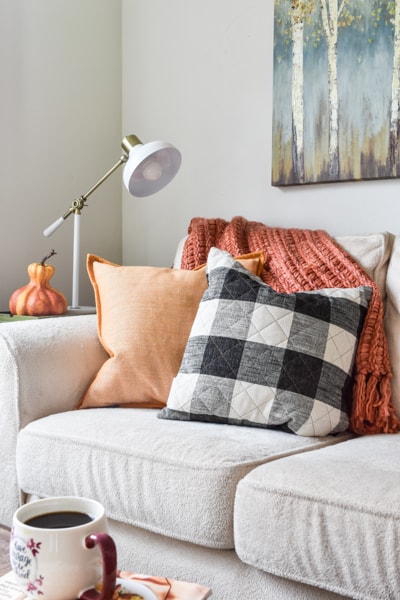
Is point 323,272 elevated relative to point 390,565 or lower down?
elevated

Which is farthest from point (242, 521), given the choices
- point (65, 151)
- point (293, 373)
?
point (65, 151)

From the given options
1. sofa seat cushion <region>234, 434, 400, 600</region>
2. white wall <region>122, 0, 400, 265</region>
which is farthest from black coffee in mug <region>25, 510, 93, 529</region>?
white wall <region>122, 0, 400, 265</region>

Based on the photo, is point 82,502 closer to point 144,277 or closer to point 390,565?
point 390,565

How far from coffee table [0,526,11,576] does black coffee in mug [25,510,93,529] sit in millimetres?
157

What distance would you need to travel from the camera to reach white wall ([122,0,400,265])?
7.94ft

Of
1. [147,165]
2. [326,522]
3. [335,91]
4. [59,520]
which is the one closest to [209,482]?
[326,522]

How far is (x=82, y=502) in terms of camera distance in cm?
84

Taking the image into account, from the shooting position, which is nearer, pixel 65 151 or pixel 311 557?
pixel 311 557

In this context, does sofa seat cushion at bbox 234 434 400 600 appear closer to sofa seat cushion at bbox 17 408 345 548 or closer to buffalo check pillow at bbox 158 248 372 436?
sofa seat cushion at bbox 17 408 345 548

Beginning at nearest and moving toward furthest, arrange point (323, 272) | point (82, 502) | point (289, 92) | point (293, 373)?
point (82, 502)
point (293, 373)
point (323, 272)
point (289, 92)

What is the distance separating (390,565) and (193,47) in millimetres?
2164

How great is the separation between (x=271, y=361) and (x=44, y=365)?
1.82 feet

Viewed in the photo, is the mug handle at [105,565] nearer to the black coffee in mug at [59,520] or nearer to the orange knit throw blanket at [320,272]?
the black coffee in mug at [59,520]

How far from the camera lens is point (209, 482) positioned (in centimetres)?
132
